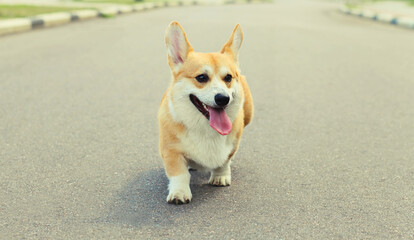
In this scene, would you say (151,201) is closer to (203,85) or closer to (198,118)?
(198,118)

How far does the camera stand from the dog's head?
3492 mm

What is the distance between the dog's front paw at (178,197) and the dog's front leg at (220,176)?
387 millimetres

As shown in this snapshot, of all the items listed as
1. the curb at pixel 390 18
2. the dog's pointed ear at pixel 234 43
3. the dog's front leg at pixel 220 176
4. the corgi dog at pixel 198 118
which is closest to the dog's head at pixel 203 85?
the corgi dog at pixel 198 118

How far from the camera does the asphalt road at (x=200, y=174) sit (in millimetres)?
3217

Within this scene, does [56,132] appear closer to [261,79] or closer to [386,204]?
[386,204]

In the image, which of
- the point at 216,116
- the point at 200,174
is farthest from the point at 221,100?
the point at 200,174

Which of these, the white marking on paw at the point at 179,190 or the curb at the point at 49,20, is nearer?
the white marking on paw at the point at 179,190

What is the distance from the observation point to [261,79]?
7902mm

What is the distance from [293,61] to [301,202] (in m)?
6.27

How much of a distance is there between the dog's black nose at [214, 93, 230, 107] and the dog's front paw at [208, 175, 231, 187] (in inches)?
24.6

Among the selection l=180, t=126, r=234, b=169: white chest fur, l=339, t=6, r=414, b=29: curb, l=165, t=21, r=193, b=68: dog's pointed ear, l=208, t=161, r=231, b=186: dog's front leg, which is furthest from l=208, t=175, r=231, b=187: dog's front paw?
l=339, t=6, r=414, b=29: curb

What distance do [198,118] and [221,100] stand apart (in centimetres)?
24

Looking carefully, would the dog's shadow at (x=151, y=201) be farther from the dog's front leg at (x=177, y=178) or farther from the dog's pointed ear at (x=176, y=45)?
the dog's pointed ear at (x=176, y=45)

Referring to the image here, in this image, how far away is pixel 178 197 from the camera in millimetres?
3449
